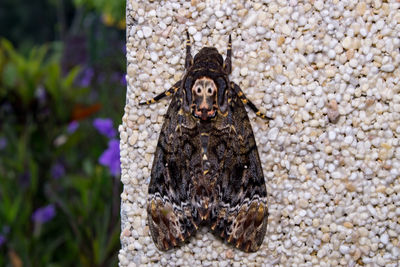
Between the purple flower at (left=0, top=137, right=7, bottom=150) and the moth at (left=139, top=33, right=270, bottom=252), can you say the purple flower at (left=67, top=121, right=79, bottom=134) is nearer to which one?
the purple flower at (left=0, top=137, right=7, bottom=150)

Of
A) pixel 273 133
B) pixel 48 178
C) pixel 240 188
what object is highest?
pixel 273 133

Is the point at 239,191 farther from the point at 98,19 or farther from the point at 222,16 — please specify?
the point at 98,19

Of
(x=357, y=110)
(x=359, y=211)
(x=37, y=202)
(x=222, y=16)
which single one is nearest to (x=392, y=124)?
(x=357, y=110)

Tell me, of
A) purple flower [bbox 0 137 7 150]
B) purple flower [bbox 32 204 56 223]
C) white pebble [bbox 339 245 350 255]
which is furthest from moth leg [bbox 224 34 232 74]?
purple flower [bbox 0 137 7 150]

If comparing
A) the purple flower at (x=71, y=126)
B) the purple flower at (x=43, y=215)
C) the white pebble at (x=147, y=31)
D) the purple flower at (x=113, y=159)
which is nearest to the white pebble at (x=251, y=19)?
the white pebble at (x=147, y=31)

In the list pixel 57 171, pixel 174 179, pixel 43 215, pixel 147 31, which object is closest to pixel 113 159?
pixel 174 179

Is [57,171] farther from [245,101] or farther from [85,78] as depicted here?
[245,101]

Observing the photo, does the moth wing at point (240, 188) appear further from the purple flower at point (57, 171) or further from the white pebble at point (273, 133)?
the purple flower at point (57, 171)
